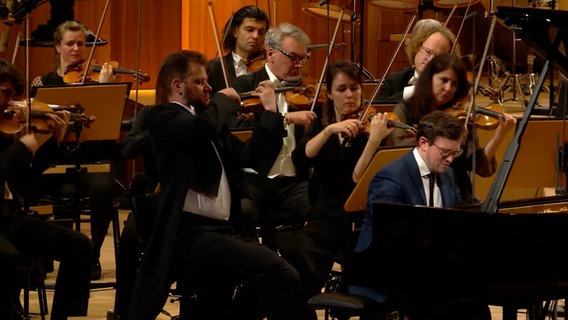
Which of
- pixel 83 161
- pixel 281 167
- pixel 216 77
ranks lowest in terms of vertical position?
pixel 83 161

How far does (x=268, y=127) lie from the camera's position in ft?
13.1

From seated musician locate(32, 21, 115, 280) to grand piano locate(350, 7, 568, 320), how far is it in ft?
7.41

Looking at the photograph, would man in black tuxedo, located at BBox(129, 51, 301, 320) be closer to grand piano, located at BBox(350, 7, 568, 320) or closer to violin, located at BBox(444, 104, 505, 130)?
grand piano, located at BBox(350, 7, 568, 320)

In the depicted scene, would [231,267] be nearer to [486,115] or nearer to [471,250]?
[471,250]

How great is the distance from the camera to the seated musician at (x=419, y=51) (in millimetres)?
5113

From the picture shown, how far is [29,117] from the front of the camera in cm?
417

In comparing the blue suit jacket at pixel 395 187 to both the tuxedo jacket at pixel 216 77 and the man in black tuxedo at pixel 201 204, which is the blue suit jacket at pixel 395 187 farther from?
the tuxedo jacket at pixel 216 77

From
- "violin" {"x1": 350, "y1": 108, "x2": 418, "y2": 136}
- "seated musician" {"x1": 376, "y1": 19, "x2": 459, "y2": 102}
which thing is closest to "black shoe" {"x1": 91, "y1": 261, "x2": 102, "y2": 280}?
"seated musician" {"x1": 376, "y1": 19, "x2": 459, "y2": 102}

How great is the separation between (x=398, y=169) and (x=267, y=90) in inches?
26.9

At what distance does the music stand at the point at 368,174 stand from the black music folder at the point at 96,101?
1301mm

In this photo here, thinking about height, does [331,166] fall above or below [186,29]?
below

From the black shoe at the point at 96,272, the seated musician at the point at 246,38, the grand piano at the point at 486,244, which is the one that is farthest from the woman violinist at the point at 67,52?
the grand piano at the point at 486,244

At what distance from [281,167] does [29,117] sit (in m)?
1.11

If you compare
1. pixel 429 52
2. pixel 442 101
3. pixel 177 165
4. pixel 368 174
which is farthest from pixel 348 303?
pixel 429 52
